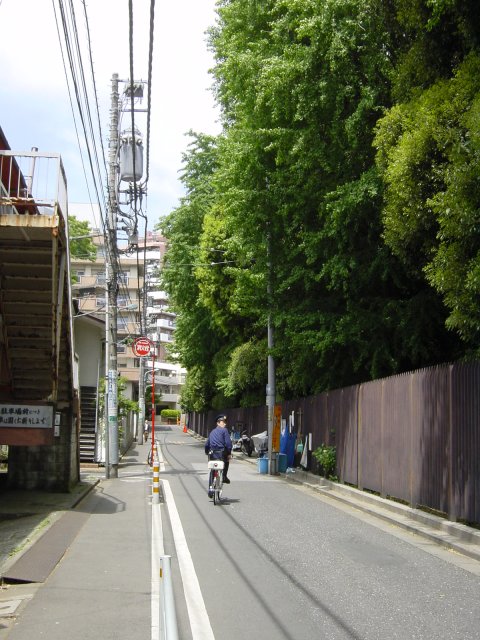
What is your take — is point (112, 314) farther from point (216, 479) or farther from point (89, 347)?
point (89, 347)

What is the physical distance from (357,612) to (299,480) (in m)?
14.2

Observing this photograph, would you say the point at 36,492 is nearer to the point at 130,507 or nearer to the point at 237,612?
the point at 130,507

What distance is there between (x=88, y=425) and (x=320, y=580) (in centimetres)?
2407

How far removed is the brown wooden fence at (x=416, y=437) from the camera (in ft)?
34.6

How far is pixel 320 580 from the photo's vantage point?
769 centimetres

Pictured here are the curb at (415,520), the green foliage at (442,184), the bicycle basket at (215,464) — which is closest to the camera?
the curb at (415,520)

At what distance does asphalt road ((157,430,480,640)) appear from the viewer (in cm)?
605

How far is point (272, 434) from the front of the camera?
922 inches

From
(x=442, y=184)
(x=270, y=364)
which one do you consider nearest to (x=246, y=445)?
(x=270, y=364)

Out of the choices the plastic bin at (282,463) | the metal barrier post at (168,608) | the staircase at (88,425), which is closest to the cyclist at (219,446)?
the plastic bin at (282,463)

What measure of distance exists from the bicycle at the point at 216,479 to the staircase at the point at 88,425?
1391 centimetres

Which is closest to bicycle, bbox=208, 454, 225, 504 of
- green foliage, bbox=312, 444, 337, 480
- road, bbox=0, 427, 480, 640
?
road, bbox=0, 427, 480, 640

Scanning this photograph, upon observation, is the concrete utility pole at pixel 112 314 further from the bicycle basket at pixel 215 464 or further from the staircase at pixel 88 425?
the staircase at pixel 88 425

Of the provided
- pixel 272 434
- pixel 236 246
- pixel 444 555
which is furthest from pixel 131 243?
pixel 444 555
